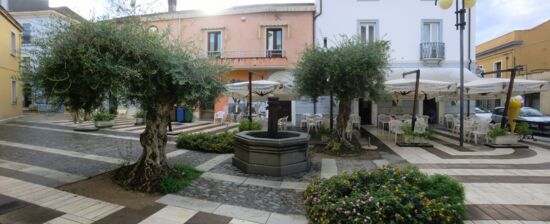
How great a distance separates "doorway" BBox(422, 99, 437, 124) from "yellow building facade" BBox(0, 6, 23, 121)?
70.8 ft

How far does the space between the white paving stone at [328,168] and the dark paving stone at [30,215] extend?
423 cm

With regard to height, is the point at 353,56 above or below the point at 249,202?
above

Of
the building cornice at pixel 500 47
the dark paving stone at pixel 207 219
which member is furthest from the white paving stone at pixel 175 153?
the building cornice at pixel 500 47

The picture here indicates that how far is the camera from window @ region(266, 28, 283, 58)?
1630 cm

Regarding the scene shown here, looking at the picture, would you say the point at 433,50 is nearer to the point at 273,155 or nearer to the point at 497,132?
the point at 497,132

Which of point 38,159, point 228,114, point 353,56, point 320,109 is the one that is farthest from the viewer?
point 228,114

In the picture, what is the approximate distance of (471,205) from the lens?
12.9 ft

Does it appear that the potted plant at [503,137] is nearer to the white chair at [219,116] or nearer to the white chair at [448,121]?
the white chair at [448,121]

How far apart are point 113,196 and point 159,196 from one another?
0.67 metres

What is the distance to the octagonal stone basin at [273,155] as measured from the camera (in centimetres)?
541

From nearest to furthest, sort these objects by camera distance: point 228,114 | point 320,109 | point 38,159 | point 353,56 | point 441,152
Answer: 1. point 38,159
2. point 353,56
3. point 441,152
4. point 320,109
5. point 228,114

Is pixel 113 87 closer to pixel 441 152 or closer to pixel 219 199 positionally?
pixel 219 199

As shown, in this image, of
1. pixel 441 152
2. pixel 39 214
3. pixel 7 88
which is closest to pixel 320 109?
pixel 441 152

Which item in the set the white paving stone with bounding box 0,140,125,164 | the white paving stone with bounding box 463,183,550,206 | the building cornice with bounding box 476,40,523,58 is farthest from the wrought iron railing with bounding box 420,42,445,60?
the white paving stone with bounding box 0,140,125,164
